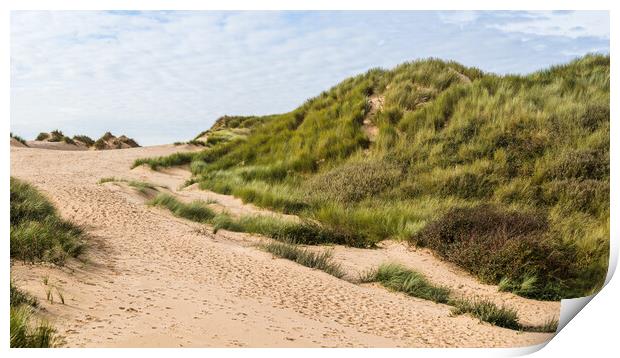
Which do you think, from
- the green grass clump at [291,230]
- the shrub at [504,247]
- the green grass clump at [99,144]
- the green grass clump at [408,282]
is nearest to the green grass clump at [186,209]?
the green grass clump at [291,230]

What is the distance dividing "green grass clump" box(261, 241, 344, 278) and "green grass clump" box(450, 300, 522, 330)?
1203mm

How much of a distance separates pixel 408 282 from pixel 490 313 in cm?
94

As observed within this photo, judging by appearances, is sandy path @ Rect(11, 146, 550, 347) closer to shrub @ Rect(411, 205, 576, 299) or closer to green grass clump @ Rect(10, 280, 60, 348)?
green grass clump @ Rect(10, 280, 60, 348)

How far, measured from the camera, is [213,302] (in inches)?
156

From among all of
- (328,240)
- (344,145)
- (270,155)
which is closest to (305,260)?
(328,240)

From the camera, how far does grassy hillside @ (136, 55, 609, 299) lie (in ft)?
19.0

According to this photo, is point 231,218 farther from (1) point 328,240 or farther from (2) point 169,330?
(2) point 169,330

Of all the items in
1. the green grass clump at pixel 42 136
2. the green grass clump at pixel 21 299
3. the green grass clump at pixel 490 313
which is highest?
the green grass clump at pixel 42 136

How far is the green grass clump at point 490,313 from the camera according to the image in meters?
4.44

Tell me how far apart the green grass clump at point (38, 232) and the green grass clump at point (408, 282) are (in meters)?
2.73

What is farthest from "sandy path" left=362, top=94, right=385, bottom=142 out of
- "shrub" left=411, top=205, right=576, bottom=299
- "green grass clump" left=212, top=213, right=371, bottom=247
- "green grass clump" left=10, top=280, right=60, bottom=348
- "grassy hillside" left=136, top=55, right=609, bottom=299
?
"green grass clump" left=10, top=280, right=60, bottom=348

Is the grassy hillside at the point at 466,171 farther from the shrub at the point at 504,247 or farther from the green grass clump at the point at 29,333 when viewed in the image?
the green grass clump at the point at 29,333

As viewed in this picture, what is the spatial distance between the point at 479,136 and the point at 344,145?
271 centimetres

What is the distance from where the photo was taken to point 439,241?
6.31 m
